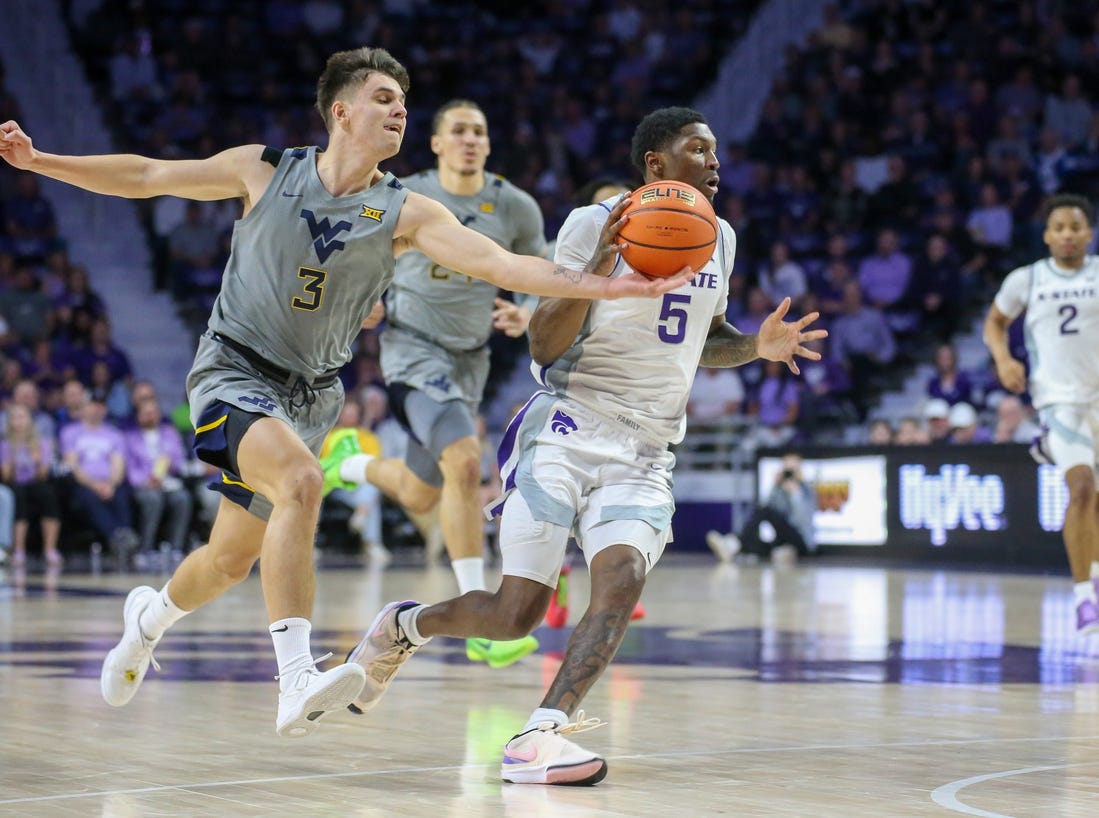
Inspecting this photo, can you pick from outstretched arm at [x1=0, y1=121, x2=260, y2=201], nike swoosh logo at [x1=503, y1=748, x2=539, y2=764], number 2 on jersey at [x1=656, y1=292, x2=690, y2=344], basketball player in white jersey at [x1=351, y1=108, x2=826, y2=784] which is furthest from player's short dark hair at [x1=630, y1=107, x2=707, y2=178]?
nike swoosh logo at [x1=503, y1=748, x2=539, y2=764]

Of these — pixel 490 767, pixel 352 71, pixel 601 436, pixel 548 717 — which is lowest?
pixel 490 767

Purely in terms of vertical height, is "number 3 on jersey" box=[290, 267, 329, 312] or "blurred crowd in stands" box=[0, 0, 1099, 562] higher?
"blurred crowd in stands" box=[0, 0, 1099, 562]

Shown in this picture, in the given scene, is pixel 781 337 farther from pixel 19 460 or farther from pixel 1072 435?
pixel 19 460

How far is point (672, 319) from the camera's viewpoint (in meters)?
5.11

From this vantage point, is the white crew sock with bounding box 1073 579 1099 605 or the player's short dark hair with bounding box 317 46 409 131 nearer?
the player's short dark hair with bounding box 317 46 409 131

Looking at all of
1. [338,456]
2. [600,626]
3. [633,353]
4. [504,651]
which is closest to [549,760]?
[600,626]

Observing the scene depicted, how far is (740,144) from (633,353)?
18.0 m

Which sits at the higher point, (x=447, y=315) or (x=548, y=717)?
(x=447, y=315)

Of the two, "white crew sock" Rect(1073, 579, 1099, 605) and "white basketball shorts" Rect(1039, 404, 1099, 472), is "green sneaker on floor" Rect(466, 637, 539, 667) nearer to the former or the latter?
Result: "white crew sock" Rect(1073, 579, 1099, 605)

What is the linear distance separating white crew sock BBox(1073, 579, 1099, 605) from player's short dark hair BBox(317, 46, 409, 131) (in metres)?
5.04

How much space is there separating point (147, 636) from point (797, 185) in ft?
54.0

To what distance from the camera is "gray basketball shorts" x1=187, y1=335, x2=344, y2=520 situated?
197 inches

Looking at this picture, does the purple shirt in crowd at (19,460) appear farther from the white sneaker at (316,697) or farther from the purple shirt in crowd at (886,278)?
the white sneaker at (316,697)

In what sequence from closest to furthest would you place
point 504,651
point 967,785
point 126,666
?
point 967,785 → point 126,666 → point 504,651
